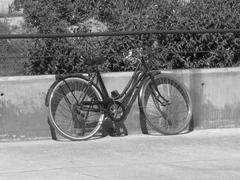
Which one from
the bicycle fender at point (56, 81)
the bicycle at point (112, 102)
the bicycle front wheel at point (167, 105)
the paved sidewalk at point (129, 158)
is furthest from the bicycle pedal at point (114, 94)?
the paved sidewalk at point (129, 158)

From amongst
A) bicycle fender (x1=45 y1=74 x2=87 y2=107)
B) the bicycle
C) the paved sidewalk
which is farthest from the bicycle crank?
bicycle fender (x1=45 y1=74 x2=87 y2=107)

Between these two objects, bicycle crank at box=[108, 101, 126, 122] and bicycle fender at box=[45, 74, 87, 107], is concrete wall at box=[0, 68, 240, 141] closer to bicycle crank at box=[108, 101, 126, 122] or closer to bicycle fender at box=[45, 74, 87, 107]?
bicycle fender at box=[45, 74, 87, 107]

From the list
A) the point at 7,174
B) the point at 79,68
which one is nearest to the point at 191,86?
the point at 79,68

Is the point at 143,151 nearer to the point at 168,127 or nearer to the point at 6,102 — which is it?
the point at 168,127

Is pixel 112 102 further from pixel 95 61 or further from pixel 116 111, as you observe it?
pixel 95 61

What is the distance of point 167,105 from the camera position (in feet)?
33.0

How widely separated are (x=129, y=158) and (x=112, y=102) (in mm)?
1409

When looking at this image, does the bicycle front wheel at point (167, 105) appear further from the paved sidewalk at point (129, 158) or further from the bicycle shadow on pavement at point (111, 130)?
the bicycle shadow on pavement at point (111, 130)

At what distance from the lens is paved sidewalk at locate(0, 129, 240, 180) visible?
754 centimetres

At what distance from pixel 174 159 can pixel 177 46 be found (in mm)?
3031

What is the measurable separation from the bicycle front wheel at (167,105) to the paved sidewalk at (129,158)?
22cm

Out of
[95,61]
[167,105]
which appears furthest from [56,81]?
[167,105]

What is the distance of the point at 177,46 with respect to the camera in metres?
11.0

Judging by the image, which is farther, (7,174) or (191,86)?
(191,86)
